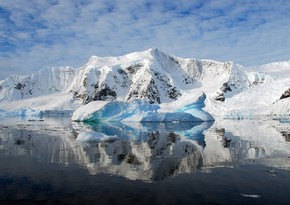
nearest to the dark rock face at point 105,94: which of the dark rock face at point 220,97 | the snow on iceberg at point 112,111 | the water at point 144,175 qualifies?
the dark rock face at point 220,97

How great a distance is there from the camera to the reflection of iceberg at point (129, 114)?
145ft

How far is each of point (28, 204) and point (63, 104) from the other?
6467 inches

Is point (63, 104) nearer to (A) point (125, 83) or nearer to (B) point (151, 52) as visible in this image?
(A) point (125, 83)

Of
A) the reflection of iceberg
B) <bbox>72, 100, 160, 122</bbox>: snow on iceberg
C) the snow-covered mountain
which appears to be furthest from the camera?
the snow-covered mountain

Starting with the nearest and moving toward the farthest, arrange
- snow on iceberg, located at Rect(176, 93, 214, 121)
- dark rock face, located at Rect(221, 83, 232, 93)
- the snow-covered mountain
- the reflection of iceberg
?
the reflection of iceberg, snow on iceberg, located at Rect(176, 93, 214, 121), dark rock face, located at Rect(221, 83, 232, 93), the snow-covered mountain

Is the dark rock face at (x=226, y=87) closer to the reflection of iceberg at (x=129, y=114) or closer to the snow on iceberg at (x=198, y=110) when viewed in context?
the snow on iceberg at (x=198, y=110)

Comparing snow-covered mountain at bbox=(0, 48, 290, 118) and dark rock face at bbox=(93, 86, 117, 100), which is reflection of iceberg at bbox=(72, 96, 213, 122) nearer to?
snow-covered mountain at bbox=(0, 48, 290, 118)

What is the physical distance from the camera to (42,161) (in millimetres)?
13211

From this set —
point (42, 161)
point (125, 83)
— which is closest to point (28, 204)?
point (42, 161)

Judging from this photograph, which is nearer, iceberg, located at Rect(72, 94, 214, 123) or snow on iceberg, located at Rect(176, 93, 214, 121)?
iceberg, located at Rect(72, 94, 214, 123)

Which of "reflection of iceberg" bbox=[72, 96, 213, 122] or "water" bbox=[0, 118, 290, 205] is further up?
"reflection of iceberg" bbox=[72, 96, 213, 122]

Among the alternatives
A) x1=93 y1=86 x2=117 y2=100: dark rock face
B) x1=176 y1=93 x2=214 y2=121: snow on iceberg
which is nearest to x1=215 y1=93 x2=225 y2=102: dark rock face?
x1=93 y1=86 x2=117 y2=100: dark rock face

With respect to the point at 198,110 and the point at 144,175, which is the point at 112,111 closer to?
the point at 198,110

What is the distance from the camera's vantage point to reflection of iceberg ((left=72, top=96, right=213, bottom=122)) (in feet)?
145
